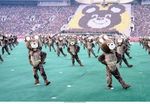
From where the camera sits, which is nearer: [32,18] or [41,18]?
[41,18]

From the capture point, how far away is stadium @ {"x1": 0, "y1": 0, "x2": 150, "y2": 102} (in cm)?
1190

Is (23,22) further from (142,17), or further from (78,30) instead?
(142,17)

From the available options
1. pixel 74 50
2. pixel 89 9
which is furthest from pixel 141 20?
pixel 74 50

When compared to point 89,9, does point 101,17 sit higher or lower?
lower

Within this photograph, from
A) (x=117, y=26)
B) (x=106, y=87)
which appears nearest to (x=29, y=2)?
(x=117, y=26)

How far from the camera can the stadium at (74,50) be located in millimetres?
11898

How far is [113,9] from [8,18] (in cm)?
2208

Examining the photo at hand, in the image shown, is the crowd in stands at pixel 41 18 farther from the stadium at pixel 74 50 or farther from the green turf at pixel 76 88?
the green turf at pixel 76 88

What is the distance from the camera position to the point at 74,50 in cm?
1997

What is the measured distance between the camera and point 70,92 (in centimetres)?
1214

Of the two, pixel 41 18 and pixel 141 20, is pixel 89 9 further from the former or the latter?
pixel 141 20

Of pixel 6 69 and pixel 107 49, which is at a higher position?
pixel 107 49

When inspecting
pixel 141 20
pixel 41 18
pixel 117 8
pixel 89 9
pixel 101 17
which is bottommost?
pixel 141 20

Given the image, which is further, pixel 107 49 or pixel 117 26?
pixel 117 26
